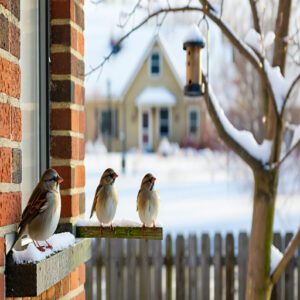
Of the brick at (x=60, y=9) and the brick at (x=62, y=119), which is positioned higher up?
the brick at (x=60, y=9)

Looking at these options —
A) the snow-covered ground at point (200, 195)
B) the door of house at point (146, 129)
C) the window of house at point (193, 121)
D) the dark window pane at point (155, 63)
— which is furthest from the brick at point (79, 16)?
the window of house at point (193, 121)

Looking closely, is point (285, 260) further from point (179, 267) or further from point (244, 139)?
point (179, 267)

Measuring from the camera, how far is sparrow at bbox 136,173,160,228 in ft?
8.31

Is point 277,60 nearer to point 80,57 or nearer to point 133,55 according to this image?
point 80,57

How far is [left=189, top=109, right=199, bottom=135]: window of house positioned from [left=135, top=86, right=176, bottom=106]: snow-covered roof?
1.14m

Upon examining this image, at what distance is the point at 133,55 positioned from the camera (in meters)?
25.3

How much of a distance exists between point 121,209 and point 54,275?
1094cm

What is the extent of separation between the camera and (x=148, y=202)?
2.62m

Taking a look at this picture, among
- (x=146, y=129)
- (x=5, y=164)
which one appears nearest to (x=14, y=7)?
(x=5, y=164)

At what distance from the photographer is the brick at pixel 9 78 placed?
159 cm

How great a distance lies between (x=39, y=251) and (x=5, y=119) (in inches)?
17.2

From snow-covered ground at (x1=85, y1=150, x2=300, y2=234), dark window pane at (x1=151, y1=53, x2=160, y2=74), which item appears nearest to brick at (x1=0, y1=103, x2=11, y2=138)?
Answer: snow-covered ground at (x1=85, y1=150, x2=300, y2=234)

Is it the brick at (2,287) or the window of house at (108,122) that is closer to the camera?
the brick at (2,287)

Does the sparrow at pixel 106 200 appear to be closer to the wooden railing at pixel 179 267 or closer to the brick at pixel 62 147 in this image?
the brick at pixel 62 147
